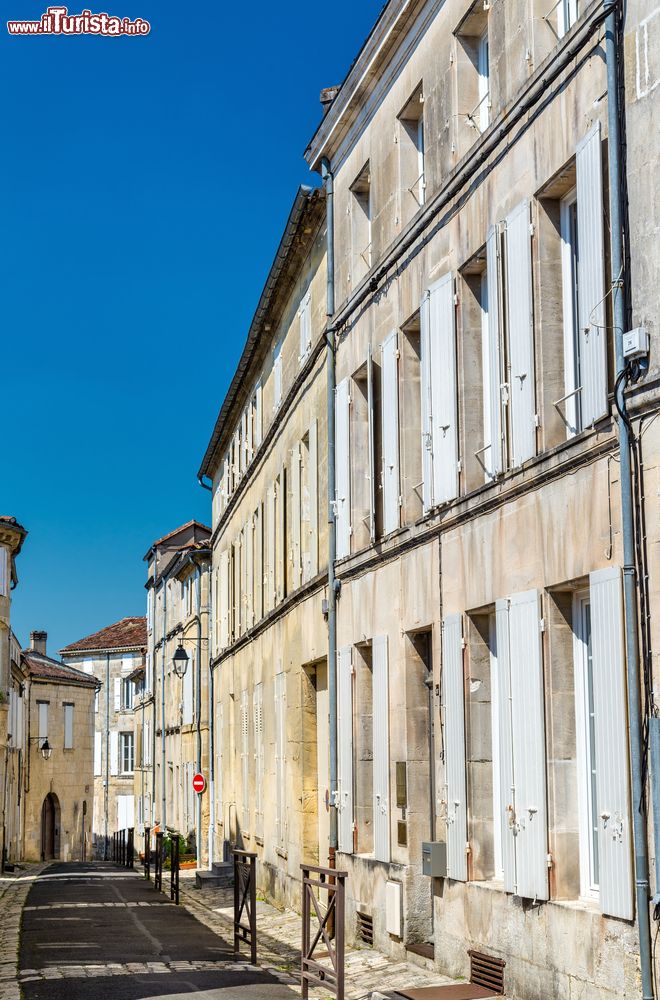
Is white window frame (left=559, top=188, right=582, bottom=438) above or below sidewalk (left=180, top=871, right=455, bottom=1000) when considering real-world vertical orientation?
above

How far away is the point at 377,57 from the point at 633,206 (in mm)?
6174

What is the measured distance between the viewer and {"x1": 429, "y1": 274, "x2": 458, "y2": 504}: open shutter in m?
11.0

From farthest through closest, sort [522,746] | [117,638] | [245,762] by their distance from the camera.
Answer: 1. [117,638]
2. [245,762]
3. [522,746]

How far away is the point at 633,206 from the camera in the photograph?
7.75m

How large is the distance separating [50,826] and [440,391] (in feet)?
150

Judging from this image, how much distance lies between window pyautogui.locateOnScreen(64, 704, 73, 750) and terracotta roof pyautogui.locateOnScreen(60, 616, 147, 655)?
10.2 metres

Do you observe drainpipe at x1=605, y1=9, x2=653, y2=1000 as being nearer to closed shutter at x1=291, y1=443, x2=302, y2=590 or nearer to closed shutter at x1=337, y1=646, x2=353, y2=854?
closed shutter at x1=337, y1=646, x2=353, y2=854

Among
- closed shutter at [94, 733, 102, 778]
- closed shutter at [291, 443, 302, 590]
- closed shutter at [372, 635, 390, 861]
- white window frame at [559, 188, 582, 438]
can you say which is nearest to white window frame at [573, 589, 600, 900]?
white window frame at [559, 188, 582, 438]

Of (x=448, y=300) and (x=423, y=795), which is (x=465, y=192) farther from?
(x=423, y=795)

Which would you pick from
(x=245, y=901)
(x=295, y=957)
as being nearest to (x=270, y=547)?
(x=245, y=901)

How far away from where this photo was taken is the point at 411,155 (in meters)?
12.9

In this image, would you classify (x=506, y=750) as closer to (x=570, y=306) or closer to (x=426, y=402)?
(x=570, y=306)

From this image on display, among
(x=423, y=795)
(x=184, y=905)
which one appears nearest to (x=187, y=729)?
(x=184, y=905)

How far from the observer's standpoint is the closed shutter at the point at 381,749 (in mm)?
12555
